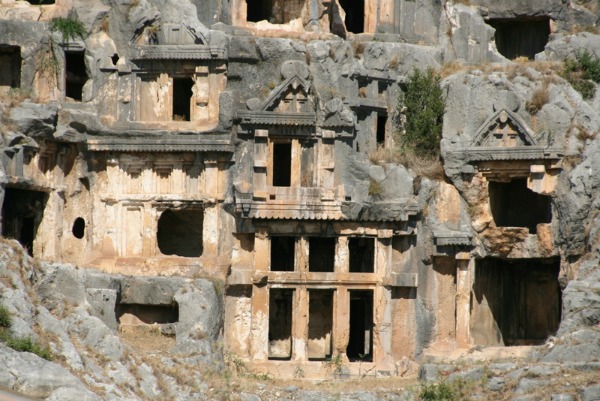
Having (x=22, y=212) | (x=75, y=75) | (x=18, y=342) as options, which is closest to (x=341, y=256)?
(x=22, y=212)

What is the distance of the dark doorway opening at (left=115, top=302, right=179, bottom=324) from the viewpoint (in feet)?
149

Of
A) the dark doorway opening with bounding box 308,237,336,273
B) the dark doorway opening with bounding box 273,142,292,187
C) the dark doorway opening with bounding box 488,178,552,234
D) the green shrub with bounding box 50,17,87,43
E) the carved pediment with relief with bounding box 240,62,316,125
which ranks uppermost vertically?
the green shrub with bounding box 50,17,87,43

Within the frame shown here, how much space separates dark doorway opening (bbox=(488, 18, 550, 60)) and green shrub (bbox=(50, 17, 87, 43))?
14.1 metres

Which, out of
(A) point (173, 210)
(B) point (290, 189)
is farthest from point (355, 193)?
(A) point (173, 210)

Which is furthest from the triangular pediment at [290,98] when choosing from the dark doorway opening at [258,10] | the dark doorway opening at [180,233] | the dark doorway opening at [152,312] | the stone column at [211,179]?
the dark doorway opening at [152,312]

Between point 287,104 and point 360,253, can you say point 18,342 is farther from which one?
point 360,253

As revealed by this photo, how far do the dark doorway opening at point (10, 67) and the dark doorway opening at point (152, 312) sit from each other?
8149mm

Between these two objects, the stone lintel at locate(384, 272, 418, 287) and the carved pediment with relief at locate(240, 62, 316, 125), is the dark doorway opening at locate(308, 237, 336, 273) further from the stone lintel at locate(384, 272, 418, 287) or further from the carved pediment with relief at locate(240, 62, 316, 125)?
the carved pediment with relief at locate(240, 62, 316, 125)

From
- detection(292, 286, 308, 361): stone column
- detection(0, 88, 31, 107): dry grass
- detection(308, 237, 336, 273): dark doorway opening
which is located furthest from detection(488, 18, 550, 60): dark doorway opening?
detection(0, 88, 31, 107): dry grass

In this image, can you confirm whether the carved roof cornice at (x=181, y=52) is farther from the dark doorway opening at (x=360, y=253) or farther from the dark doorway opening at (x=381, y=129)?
the dark doorway opening at (x=360, y=253)

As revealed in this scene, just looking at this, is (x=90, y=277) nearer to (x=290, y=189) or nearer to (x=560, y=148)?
(x=290, y=189)

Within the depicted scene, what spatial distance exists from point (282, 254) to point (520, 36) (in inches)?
450

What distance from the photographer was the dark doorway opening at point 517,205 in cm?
4825

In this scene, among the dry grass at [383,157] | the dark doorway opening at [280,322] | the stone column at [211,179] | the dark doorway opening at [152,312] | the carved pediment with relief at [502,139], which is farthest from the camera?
the dark doorway opening at [280,322]
